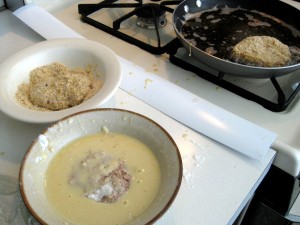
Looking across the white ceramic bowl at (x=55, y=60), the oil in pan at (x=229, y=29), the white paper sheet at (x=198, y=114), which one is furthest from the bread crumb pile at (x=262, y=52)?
the white ceramic bowl at (x=55, y=60)

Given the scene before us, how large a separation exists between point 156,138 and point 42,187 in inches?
6.4

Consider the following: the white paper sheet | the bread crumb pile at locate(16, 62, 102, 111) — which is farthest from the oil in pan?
the bread crumb pile at locate(16, 62, 102, 111)

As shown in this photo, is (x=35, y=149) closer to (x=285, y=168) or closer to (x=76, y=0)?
(x=285, y=168)

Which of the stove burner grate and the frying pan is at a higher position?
the frying pan

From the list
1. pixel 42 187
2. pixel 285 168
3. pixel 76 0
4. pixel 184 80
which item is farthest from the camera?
pixel 76 0

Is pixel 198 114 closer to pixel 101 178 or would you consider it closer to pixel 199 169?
pixel 199 169

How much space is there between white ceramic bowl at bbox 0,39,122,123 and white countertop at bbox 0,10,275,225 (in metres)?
0.04

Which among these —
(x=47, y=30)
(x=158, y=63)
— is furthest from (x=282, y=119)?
(x=47, y=30)

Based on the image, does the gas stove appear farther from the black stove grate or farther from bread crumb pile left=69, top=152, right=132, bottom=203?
bread crumb pile left=69, top=152, right=132, bottom=203

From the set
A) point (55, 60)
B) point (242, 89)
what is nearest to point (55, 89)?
point (55, 60)

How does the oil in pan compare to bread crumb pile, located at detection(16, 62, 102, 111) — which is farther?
the oil in pan

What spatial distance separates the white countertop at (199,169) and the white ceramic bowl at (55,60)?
4 cm

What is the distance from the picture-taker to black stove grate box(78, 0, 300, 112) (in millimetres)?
625

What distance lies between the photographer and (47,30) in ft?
2.44
